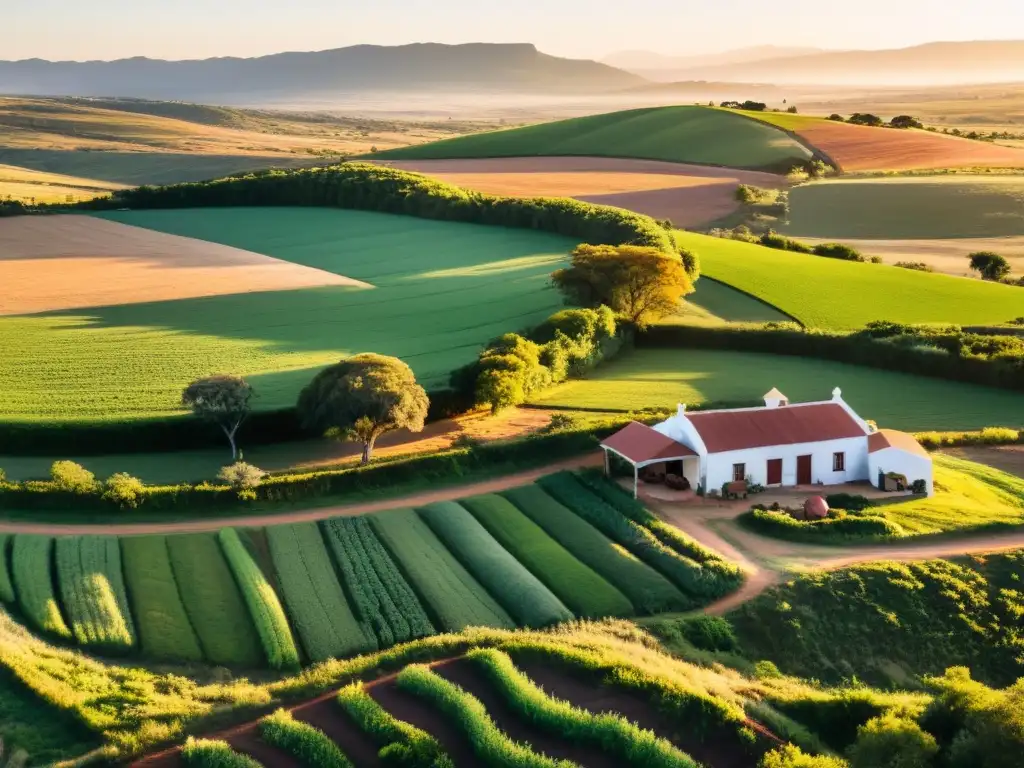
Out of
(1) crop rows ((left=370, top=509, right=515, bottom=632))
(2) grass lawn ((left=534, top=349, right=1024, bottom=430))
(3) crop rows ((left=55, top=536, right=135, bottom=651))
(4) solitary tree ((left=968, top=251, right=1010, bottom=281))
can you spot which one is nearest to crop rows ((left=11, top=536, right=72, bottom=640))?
(3) crop rows ((left=55, top=536, right=135, bottom=651))

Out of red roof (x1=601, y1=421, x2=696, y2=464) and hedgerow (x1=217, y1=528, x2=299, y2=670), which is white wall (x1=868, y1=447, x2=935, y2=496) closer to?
red roof (x1=601, y1=421, x2=696, y2=464)

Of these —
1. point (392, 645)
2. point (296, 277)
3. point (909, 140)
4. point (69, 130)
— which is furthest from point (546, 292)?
point (69, 130)

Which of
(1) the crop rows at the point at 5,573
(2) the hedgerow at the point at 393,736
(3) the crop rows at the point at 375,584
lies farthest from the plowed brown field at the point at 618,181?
(2) the hedgerow at the point at 393,736

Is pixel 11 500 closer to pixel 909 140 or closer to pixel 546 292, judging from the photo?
pixel 546 292

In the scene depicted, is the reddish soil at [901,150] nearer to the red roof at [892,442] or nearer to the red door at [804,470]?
the red roof at [892,442]

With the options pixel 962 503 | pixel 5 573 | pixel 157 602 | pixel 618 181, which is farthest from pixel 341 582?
pixel 618 181
